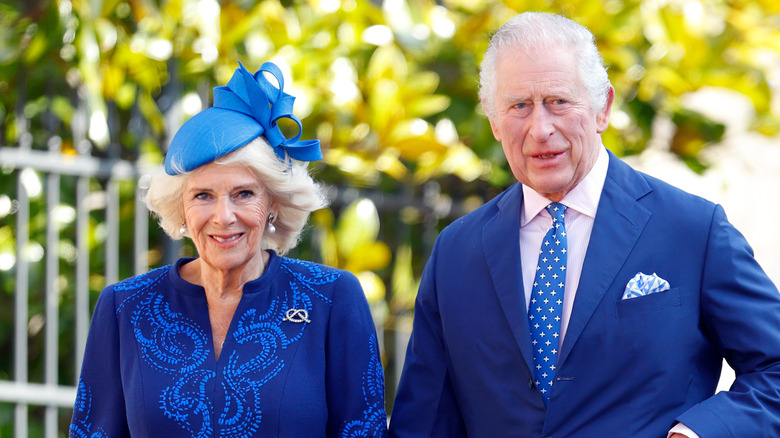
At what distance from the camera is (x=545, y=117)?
2.36 meters

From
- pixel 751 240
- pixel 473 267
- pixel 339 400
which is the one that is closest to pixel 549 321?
pixel 473 267

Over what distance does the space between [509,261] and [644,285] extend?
340 millimetres

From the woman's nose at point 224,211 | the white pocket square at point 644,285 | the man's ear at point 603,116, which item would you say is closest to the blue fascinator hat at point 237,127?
the woman's nose at point 224,211

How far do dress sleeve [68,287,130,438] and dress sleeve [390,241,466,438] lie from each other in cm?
74

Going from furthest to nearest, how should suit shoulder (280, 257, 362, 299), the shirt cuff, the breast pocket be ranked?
suit shoulder (280, 257, 362, 299) → the breast pocket → the shirt cuff

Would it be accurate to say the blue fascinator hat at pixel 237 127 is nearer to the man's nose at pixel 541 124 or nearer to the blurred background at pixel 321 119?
the man's nose at pixel 541 124

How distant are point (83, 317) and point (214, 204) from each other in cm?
158

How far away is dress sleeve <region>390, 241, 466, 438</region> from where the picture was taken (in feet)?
8.68

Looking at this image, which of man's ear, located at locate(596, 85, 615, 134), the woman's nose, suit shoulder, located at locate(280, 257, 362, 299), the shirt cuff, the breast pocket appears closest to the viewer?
the shirt cuff

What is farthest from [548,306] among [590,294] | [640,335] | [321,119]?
[321,119]

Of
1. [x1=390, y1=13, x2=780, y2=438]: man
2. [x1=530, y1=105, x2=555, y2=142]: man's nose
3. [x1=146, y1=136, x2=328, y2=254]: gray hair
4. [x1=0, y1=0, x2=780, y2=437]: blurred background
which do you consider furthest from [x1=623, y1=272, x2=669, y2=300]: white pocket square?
[x1=0, y1=0, x2=780, y2=437]: blurred background

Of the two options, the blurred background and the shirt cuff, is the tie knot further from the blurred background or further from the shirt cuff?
the blurred background

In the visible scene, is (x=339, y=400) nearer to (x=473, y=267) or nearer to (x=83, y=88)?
(x=473, y=267)

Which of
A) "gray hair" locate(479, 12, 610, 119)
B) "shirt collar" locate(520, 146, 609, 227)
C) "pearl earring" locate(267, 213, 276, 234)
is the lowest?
"pearl earring" locate(267, 213, 276, 234)
